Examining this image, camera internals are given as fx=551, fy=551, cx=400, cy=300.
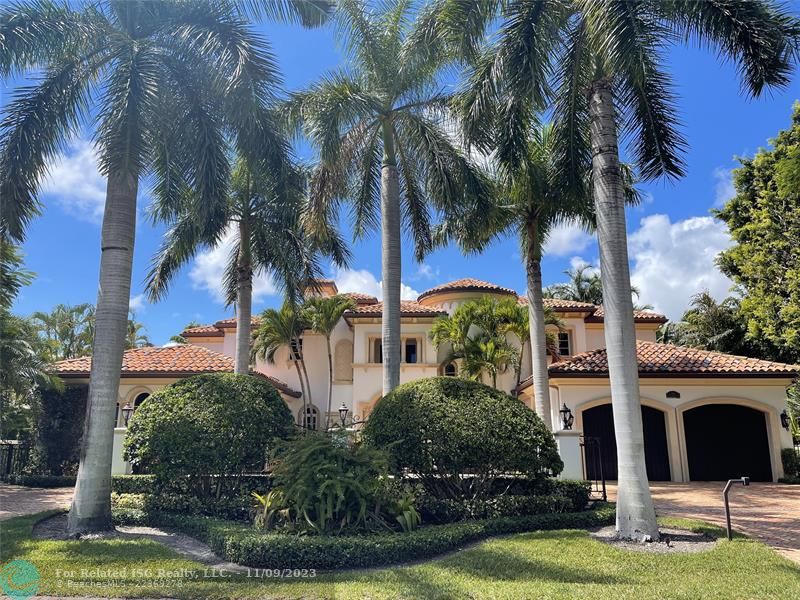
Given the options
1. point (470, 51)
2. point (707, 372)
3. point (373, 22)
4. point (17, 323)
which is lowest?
point (707, 372)

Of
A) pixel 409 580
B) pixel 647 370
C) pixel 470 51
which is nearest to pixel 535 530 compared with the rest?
pixel 409 580

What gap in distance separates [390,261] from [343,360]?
605 inches

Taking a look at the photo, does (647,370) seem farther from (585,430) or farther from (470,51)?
(470,51)

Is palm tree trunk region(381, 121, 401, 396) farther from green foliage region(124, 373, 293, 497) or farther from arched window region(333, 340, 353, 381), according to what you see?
arched window region(333, 340, 353, 381)

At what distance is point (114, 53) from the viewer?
1085 centimetres

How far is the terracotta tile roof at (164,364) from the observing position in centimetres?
2257

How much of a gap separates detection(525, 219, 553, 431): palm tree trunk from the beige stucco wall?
382 centimetres

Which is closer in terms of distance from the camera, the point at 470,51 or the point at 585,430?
the point at 470,51

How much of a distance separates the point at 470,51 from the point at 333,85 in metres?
4.07

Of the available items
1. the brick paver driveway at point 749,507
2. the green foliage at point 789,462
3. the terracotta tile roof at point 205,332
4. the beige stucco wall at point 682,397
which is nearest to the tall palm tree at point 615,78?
the brick paver driveway at point 749,507

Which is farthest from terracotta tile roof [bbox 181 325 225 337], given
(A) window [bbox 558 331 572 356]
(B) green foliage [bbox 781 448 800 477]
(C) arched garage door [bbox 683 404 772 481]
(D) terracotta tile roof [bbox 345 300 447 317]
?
(B) green foliage [bbox 781 448 800 477]

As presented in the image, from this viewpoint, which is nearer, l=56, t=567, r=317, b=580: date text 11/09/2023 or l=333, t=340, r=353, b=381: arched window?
l=56, t=567, r=317, b=580: date text 11/09/2023

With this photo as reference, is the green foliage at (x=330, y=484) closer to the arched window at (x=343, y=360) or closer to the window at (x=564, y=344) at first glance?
the arched window at (x=343, y=360)

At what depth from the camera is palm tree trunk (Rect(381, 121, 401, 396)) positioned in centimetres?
1391
